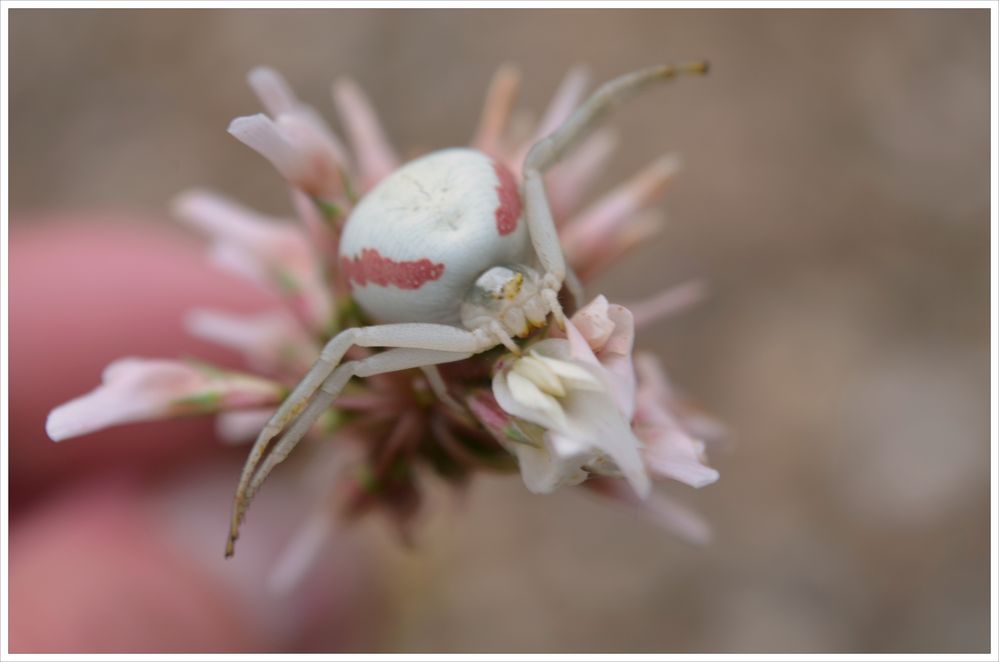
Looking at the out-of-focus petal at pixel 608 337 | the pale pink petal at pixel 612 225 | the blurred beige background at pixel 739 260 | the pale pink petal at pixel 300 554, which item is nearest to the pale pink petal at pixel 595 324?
the out-of-focus petal at pixel 608 337

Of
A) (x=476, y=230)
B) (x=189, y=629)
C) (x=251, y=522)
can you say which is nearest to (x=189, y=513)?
(x=251, y=522)

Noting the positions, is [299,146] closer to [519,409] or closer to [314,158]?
[314,158]

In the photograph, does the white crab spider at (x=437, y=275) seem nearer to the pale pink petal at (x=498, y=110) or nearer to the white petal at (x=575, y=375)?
the white petal at (x=575, y=375)

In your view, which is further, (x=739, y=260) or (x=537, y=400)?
(x=739, y=260)

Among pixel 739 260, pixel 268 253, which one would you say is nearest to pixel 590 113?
pixel 268 253

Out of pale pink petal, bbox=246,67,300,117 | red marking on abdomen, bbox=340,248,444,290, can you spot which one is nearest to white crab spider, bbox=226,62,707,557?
red marking on abdomen, bbox=340,248,444,290

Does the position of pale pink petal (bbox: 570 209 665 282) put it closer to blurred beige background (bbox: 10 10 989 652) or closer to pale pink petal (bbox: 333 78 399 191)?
pale pink petal (bbox: 333 78 399 191)
